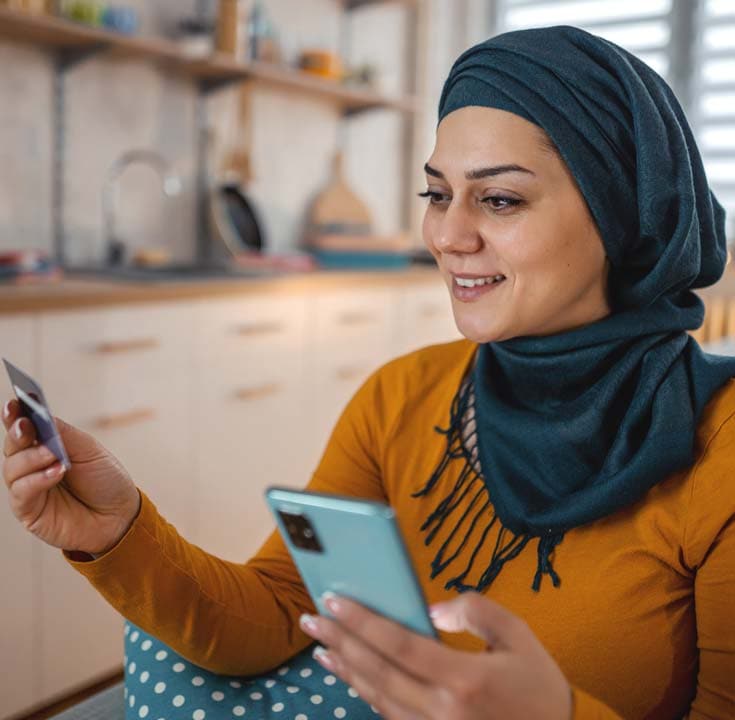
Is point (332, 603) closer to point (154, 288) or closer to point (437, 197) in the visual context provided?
point (437, 197)

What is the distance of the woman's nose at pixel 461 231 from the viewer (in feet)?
3.44

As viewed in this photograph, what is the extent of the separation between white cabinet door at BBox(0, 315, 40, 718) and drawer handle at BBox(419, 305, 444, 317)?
1.65m

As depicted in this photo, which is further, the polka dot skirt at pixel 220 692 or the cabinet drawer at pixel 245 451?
the cabinet drawer at pixel 245 451

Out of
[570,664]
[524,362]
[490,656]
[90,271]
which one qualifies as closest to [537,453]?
[524,362]

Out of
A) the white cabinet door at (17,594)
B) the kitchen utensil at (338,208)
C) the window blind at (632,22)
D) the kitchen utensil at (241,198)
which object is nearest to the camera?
the white cabinet door at (17,594)

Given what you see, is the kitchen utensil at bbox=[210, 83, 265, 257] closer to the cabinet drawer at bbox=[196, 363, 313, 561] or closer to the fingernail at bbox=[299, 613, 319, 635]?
the cabinet drawer at bbox=[196, 363, 313, 561]

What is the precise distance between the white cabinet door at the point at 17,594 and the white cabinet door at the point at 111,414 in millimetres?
34

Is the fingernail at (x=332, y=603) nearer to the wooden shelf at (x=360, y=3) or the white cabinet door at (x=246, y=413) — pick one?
the white cabinet door at (x=246, y=413)

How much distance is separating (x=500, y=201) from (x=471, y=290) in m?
0.11

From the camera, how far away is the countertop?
6.54ft

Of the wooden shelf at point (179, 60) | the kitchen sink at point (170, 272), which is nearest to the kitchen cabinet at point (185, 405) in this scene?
the kitchen sink at point (170, 272)

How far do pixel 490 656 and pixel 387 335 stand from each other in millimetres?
2602

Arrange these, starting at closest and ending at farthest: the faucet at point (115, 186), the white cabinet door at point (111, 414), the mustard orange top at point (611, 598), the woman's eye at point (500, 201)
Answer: the mustard orange top at point (611, 598) < the woman's eye at point (500, 201) < the white cabinet door at point (111, 414) < the faucet at point (115, 186)

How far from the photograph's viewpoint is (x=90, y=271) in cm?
263
